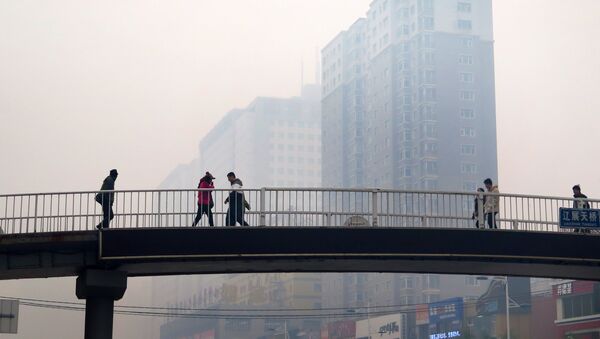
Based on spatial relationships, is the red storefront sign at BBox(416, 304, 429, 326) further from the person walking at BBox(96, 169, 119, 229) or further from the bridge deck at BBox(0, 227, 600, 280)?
the person walking at BBox(96, 169, 119, 229)

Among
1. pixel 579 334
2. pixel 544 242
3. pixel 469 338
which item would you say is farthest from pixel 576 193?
pixel 469 338

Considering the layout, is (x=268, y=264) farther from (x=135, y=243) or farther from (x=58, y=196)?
(x=58, y=196)

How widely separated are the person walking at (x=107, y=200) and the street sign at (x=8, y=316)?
41.1 meters

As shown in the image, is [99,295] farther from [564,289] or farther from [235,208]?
[564,289]

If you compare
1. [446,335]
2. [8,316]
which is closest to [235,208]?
[8,316]

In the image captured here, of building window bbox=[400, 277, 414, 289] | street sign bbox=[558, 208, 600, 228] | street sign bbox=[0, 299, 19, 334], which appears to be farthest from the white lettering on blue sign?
street sign bbox=[558, 208, 600, 228]

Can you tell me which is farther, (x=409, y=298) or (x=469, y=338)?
(x=409, y=298)

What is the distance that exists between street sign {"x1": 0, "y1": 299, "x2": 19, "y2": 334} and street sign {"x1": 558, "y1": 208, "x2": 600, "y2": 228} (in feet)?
158

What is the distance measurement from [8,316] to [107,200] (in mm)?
43619

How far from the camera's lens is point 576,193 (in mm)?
38125

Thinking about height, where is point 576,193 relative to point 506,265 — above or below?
above

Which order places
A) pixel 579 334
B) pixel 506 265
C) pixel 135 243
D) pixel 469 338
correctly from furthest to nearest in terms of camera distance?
pixel 469 338 < pixel 579 334 < pixel 506 265 < pixel 135 243

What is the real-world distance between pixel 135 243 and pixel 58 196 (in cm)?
331

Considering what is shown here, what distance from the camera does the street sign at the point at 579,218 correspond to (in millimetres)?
35125
